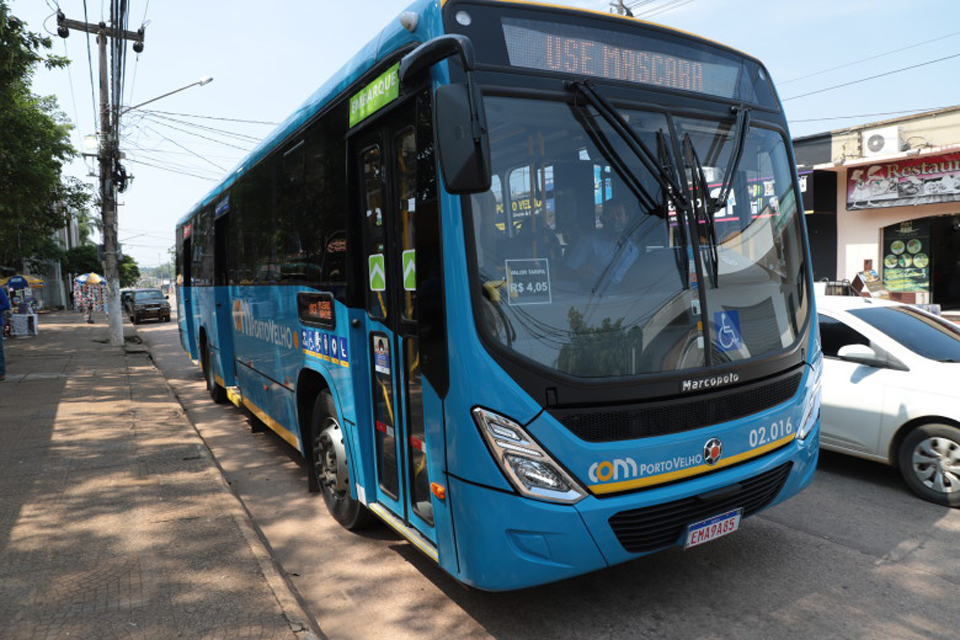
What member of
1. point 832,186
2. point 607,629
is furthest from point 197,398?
point 832,186

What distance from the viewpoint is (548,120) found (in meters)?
3.09

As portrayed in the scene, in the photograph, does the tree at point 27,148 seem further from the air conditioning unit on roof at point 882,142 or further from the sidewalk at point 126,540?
the air conditioning unit on roof at point 882,142

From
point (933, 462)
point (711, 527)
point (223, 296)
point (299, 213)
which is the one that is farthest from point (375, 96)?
point (223, 296)

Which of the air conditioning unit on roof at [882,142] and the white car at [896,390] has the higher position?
the air conditioning unit on roof at [882,142]

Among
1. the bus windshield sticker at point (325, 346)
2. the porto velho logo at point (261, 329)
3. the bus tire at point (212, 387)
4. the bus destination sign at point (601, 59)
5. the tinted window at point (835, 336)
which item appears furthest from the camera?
the bus tire at point (212, 387)

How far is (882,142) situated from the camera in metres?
16.4

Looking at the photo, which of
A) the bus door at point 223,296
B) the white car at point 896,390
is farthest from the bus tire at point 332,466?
the white car at point 896,390

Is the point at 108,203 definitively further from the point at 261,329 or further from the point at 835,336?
the point at 835,336

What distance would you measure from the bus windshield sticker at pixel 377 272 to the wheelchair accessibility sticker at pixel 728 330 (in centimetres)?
177

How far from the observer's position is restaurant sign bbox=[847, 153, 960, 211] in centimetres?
1529

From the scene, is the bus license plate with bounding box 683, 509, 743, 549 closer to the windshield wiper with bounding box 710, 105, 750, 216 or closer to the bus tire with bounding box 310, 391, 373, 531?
the windshield wiper with bounding box 710, 105, 750, 216

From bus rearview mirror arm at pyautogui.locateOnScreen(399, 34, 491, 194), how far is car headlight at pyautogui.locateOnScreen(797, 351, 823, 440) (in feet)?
7.56

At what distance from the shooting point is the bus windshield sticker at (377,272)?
12.1 feet

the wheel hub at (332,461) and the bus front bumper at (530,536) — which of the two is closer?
the bus front bumper at (530,536)
